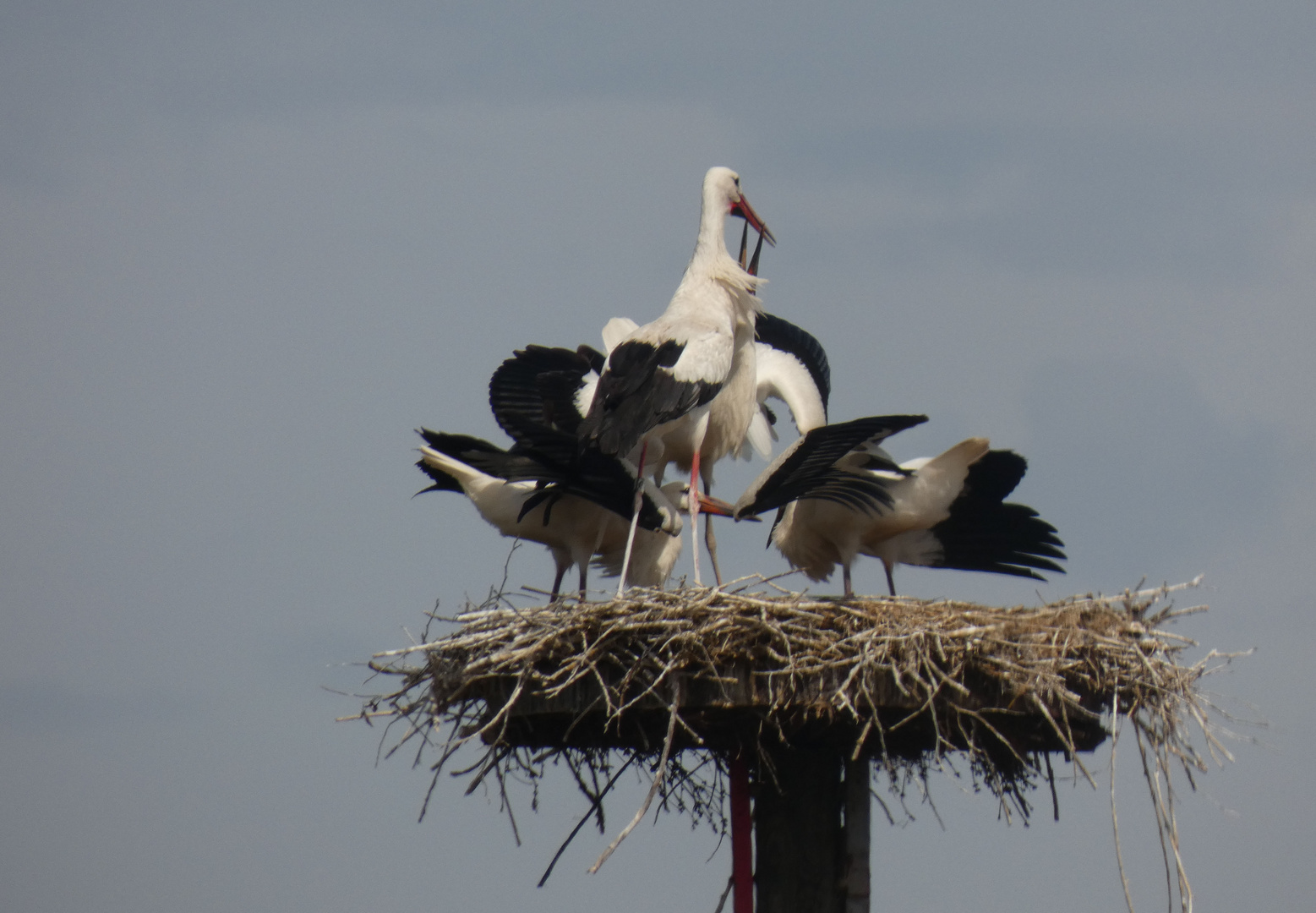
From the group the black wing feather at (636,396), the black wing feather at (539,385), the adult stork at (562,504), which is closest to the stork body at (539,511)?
the adult stork at (562,504)

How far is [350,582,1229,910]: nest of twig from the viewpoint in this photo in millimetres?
5660

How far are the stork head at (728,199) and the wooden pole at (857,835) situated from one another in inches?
126

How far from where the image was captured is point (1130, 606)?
21.3 ft

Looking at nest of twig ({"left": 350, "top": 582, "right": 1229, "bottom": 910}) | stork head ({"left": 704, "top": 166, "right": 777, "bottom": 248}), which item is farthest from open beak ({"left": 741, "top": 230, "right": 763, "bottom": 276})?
nest of twig ({"left": 350, "top": 582, "right": 1229, "bottom": 910})

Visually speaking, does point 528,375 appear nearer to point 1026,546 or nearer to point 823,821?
point 1026,546

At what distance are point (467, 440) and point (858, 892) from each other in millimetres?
2801

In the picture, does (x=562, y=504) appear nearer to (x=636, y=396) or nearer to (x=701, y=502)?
(x=701, y=502)

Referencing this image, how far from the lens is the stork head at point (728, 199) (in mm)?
8188

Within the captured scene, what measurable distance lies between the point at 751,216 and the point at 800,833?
3.59 meters

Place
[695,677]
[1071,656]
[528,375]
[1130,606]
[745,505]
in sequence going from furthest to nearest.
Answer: [528,375]
[745,505]
[1130,606]
[1071,656]
[695,677]

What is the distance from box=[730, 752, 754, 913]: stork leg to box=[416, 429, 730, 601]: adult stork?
1531mm

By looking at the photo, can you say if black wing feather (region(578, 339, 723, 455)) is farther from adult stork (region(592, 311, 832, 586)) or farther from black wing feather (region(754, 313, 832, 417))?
black wing feather (region(754, 313, 832, 417))

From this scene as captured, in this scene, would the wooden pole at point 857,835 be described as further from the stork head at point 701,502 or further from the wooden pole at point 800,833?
the stork head at point 701,502

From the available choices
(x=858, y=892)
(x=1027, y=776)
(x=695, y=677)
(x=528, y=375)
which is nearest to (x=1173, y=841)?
(x=1027, y=776)
